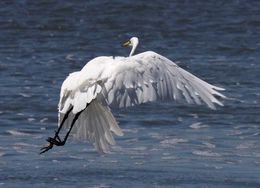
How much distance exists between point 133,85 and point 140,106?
5.30 metres

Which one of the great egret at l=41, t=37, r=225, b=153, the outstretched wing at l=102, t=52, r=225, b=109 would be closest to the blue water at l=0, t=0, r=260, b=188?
the great egret at l=41, t=37, r=225, b=153

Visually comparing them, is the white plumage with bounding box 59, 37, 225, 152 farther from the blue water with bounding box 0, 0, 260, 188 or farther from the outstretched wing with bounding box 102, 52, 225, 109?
the blue water with bounding box 0, 0, 260, 188

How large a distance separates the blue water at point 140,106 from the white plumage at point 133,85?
56.2 inches

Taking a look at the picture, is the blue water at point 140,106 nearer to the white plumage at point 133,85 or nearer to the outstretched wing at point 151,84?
the white plumage at point 133,85

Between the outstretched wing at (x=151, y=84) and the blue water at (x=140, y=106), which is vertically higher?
the outstretched wing at (x=151, y=84)

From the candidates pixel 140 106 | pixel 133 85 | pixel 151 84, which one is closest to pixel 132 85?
pixel 133 85

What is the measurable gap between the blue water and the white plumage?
56.2 inches

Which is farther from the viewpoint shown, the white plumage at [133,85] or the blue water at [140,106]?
the blue water at [140,106]

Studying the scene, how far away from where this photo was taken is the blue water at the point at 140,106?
33.0 ft

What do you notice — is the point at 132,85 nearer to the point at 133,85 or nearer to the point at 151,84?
the point at 133,85

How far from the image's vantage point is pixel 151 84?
823 centimetres

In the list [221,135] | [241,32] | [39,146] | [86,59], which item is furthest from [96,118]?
[241,32]

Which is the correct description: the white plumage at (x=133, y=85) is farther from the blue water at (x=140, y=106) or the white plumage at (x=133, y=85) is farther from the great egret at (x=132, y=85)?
the blue water at (x=140, y=106)

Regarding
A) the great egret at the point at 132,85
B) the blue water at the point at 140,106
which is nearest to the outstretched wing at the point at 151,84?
the great egret at the point at 132,85
